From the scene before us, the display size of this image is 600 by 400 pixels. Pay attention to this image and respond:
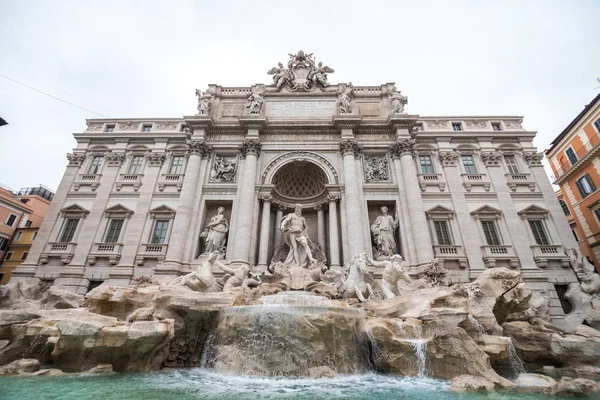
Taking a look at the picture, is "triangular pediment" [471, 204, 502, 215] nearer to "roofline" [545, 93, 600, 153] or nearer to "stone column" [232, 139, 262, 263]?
"roofline" [545, 93, 600, 153]

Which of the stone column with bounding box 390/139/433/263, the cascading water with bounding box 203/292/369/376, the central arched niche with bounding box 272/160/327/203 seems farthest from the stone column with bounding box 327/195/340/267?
the cascading water with bounding box 203/292/369/376

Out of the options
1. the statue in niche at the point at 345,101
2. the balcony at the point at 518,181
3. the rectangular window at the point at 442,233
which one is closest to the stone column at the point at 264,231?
the statue in niche at the point at 345,101

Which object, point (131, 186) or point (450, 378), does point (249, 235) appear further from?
point (450, 378)

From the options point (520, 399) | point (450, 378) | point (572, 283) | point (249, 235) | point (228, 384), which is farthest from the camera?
point (249, 235)

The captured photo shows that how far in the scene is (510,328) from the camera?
9844 millimetres

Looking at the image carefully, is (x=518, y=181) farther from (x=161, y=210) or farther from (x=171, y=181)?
(x=161, y=210)

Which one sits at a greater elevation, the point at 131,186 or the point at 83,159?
the point at 83,159

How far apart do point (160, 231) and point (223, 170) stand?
5.39 m

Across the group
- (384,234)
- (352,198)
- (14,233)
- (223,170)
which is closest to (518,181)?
(384,234)

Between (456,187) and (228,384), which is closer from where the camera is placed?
(228,384)

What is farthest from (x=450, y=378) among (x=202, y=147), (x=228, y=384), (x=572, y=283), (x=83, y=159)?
(x=83, y=159)

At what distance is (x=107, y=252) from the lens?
15250 millimetres

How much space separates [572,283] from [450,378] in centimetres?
1339

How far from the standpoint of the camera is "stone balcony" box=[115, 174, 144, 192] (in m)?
17.4
